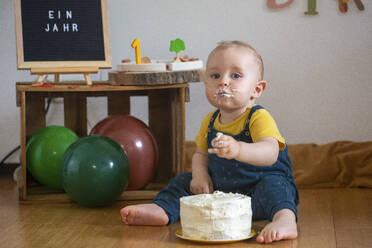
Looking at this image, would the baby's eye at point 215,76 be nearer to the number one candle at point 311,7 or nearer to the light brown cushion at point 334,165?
the light brown cushion at point 334,165

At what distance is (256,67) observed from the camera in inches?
59.0

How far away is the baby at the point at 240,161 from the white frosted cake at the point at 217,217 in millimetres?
102

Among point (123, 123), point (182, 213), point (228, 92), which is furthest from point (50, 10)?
point (182, 213)

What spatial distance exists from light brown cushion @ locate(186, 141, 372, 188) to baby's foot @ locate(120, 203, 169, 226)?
2.42 feet

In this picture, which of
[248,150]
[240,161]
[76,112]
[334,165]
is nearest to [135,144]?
[76,112]

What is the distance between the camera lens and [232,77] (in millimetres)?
1477

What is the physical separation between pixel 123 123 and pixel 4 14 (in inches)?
33.3

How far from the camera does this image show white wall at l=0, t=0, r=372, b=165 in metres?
2.23

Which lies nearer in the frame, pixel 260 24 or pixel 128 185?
pixel 128 185

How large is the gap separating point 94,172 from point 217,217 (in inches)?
20.1

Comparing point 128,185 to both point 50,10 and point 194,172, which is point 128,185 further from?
point 50,10

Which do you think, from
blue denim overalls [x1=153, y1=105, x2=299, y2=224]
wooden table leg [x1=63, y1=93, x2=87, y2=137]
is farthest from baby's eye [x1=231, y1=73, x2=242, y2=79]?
wooden table leg [x1=63, y1=93, x2=87, y2=137]

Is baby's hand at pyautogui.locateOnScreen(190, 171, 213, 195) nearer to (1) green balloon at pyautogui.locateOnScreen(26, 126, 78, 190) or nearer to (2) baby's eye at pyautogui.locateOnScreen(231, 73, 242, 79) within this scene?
(2) baby's eye at pyautogui.locateOnScreen(231, 73, 242, 79)

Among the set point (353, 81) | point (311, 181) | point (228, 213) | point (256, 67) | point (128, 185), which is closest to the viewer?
point (228, 213)
